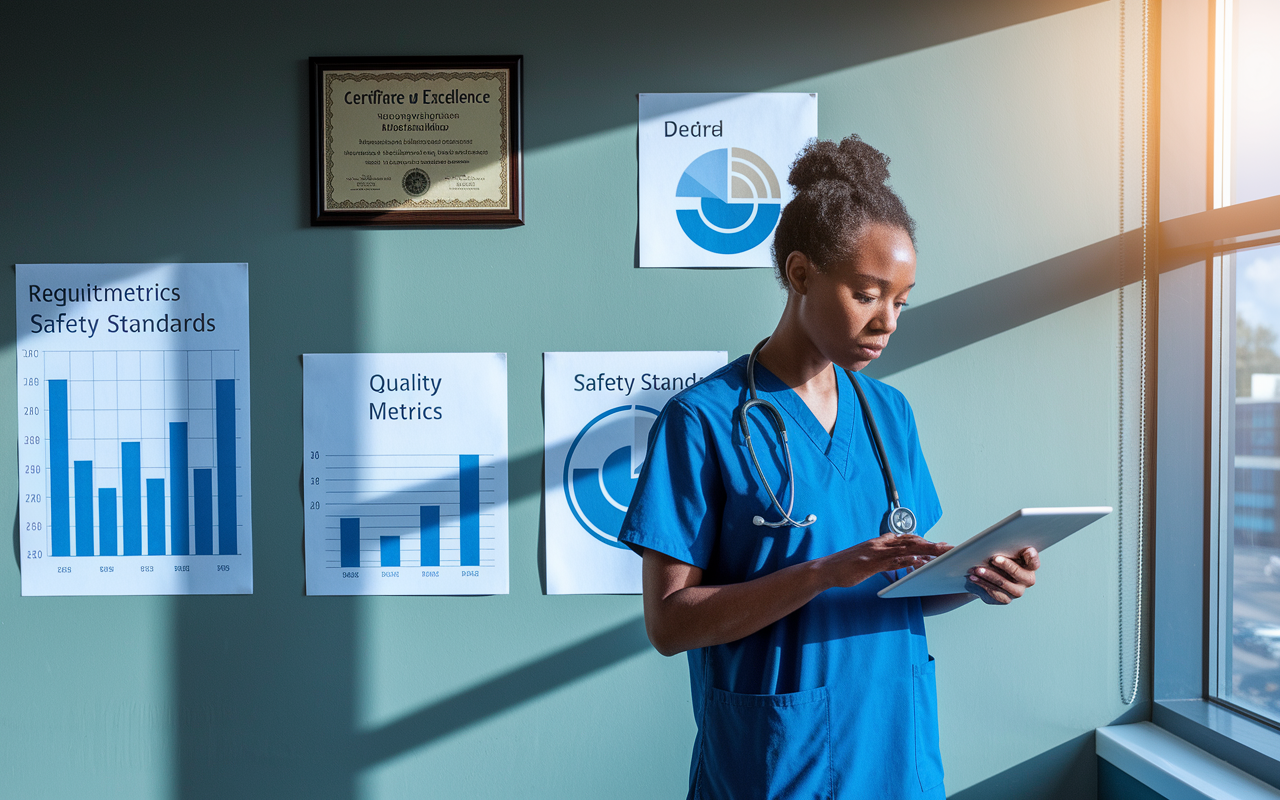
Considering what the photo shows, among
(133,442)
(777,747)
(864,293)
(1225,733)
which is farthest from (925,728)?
(133,442)

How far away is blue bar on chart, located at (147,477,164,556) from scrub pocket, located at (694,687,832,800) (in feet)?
4.12

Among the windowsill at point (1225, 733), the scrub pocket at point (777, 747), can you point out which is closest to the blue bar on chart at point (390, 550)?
the scrub pocket at point (777, 747)

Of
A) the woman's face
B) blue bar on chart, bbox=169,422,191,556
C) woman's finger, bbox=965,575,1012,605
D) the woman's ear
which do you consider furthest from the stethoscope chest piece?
blue bar on chart, bbox=169,422,191,556

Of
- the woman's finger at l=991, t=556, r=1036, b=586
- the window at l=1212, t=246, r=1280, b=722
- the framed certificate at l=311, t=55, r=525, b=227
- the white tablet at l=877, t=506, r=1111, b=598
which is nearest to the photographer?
the white tablet at l=877, t=506, r=1111, b=598

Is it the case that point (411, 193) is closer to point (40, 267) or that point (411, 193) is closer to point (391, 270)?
point (391, 270)

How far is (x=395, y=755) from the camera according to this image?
61.0 inches

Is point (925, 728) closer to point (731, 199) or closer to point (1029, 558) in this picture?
point (1029, 558)

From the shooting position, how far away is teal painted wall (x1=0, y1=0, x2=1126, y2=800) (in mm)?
1542

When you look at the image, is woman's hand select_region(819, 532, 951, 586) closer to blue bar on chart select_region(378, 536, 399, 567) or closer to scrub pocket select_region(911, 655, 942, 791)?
scrub pocket select_region(911, 655, 942, 791)

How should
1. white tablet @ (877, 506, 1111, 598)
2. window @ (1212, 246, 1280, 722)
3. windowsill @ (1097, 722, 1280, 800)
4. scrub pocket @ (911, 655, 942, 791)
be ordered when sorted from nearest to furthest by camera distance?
white tablet @ (877, 506, 1111, 598)
scrub pocket @ (911, 655, 942, 791)
windowsill @ (1097, 722, 1280, 800)
window @ (1212, 246, 1280, 722)

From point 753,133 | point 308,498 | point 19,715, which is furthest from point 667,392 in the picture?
point 19,715

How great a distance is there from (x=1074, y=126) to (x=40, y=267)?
2.19m

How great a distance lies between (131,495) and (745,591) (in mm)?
1353

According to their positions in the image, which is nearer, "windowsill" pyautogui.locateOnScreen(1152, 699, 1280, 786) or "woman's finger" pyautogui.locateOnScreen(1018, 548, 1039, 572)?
"woman's finger" pyautogui.locateOnScreen(1018, 548, 1039, 572)
